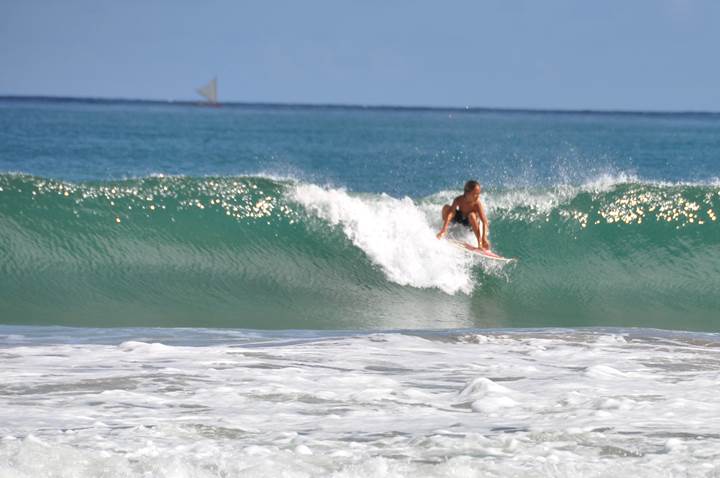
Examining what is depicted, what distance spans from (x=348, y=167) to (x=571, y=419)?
33.7 metres

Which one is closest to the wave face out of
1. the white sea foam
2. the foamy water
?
the white sea foam

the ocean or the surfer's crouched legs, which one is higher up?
the surfer's crouched legs

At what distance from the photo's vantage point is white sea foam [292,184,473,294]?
13914mm

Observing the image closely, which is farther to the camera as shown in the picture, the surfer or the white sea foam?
the surfer

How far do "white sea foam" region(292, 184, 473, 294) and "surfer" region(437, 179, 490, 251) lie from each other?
280mm

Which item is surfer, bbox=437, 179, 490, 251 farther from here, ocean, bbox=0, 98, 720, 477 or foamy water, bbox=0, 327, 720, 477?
foamy water, bbox=0, 327, 720, 477

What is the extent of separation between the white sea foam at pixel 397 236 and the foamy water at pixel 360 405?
4.19 meters

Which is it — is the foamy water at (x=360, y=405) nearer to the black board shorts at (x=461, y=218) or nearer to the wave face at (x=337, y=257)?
the wave face at (x=337, y=257)

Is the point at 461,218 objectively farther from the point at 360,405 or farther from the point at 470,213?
the point at 360,405

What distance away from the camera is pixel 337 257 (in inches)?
592

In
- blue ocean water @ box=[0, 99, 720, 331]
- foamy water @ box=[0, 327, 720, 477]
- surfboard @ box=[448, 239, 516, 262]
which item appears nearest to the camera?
foamy water @ box=[0, 327, 720, 477]

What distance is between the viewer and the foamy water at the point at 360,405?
5711 millimetres

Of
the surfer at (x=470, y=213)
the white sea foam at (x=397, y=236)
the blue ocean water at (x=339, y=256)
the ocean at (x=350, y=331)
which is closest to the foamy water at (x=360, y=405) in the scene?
the ocean at (x=350, y=331)

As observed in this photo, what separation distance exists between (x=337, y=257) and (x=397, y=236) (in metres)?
0.87
